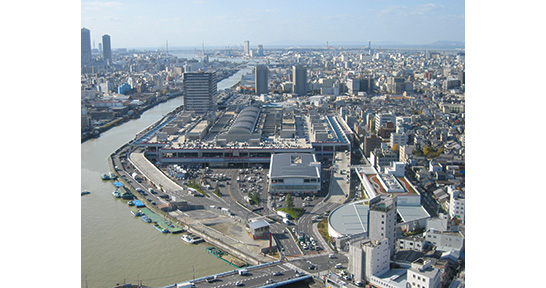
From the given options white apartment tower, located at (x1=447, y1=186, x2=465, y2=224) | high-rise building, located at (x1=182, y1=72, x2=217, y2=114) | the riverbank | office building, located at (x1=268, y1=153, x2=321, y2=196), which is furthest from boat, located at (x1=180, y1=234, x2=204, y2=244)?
high-rise building, located at (x1=182, y1=72, x2=217, y2=114)

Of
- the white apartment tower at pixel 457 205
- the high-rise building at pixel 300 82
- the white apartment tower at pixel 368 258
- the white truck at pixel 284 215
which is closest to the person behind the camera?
the white apartment tower at pixel 368 258

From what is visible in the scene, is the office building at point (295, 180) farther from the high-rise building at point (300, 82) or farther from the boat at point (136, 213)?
the high-rise building at point (300, 82)

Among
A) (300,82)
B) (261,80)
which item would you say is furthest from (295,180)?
(300,82)

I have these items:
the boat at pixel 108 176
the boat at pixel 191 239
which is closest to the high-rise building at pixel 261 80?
the boat at pixel 108 176

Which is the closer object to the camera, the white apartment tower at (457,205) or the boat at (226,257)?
the boat at (226,257)

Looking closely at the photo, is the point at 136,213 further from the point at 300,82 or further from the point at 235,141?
the point at 300,82

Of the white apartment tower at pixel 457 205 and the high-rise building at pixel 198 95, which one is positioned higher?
the high-rise building at pixel 198 95

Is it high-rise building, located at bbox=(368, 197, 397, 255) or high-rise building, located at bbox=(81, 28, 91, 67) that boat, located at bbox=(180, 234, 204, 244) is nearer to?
high-rise building, located at bbox=(368, 197, 397, 255)
